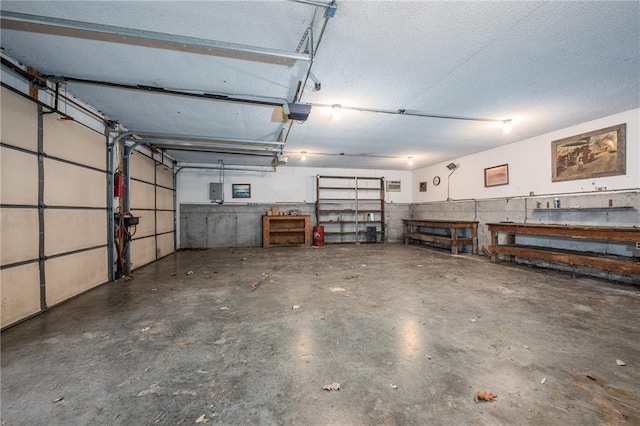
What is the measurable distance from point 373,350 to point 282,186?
784cm

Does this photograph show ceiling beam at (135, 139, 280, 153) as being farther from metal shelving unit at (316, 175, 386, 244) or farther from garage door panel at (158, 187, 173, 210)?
metal shelving unit at (316, 175, 386, 244)

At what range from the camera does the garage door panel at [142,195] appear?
17.9 feet

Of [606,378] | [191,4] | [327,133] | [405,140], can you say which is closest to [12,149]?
[191,4]

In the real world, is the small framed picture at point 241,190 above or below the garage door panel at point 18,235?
above

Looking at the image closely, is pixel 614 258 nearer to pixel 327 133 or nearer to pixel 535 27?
pixel 535 27

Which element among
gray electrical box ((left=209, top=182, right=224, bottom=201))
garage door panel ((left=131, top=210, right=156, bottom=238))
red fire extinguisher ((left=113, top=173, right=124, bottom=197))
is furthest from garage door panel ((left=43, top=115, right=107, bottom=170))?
gray electrical box ((left=209, top=182, right=224, bottom=201))

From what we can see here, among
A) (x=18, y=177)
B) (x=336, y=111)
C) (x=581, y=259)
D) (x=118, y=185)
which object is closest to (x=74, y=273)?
(x=18, y=177)

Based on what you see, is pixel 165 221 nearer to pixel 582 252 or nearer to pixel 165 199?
pixel 165 199

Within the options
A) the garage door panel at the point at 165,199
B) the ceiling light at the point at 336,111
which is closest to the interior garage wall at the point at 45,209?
the garage door panel at the point at 165,199

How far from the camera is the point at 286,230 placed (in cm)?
914

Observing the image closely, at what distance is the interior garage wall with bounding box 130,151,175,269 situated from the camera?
556cm

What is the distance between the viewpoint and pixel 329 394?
1.66 m

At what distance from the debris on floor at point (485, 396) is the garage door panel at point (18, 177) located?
14.9ft

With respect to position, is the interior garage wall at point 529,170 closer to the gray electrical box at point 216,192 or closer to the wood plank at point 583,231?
the wood plank at point 583,231
